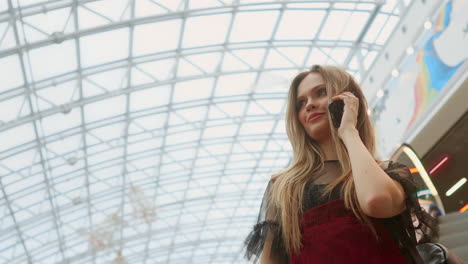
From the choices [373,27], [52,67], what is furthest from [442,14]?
[52,67]

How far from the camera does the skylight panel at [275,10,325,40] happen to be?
20.3 metres

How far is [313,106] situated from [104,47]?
18.3 meters

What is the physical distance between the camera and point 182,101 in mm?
24609

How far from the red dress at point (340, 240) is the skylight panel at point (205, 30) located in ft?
59.7

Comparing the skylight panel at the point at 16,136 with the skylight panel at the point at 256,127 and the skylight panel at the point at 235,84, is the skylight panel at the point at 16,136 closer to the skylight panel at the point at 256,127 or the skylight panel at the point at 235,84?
the skylight panel at the point at 235,84

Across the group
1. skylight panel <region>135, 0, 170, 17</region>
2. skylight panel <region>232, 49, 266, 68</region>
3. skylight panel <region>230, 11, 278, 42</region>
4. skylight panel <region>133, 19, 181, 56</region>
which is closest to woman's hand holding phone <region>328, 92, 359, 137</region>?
skylight panel <region>135, 0, 170, 17</region>

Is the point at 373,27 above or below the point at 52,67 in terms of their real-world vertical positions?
above

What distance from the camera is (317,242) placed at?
5.97ft

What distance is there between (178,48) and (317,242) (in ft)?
64.0

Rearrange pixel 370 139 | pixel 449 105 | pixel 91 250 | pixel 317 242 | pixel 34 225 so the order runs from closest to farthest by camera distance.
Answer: pixel 317 242 < pixel 370 139 < pixel 449 105 < pixel 34 225 < pixel 91 250

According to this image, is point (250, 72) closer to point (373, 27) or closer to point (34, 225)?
point (373, 27)

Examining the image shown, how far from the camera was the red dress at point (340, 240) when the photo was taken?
5.76 ft

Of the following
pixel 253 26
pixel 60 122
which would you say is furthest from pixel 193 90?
pixel 60 122

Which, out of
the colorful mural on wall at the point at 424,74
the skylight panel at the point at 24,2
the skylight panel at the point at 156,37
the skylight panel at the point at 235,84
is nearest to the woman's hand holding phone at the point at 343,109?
the colorful mural on wall at the point at 424,74
